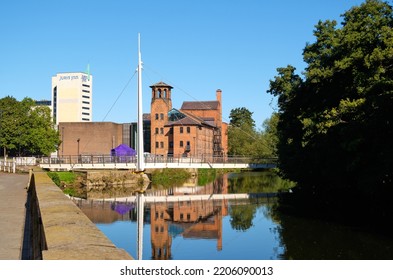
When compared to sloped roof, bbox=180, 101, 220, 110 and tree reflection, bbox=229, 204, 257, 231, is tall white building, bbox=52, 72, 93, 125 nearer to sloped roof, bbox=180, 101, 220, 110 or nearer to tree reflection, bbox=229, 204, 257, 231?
sloped roof, bbox=180, 101, 220, 110

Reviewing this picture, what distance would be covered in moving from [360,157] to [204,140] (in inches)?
2367

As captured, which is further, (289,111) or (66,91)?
(66,91)

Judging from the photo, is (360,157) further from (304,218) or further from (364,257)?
(364,257)

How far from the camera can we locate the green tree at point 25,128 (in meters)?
62.7

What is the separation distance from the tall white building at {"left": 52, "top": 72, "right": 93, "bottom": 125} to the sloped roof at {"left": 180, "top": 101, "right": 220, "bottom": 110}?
2758 inches

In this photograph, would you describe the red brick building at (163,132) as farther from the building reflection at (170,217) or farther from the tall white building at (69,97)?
the tall white building at (69,97)

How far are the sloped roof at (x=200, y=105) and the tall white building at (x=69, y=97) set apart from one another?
70049mm

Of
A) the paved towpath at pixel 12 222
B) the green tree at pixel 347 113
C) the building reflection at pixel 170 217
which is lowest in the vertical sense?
the building reflection at pixel 170 217

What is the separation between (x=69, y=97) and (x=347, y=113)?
14229cm

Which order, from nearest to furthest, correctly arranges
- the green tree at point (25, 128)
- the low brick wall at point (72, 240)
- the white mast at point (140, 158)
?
the low brick wall at point (72, 240)
the white mast at point (140, 158)
the green tree at point (25, 128)

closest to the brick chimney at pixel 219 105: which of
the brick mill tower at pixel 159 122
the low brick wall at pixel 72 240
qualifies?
the brick mill tower at pixel 159 122
